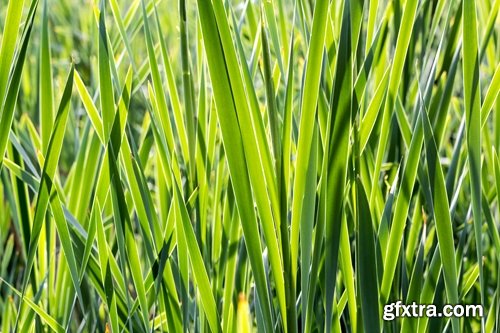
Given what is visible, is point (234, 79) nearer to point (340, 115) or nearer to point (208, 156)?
point (340, 115)

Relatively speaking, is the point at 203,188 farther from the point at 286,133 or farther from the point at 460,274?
the point at 460,274

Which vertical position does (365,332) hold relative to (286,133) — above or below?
below

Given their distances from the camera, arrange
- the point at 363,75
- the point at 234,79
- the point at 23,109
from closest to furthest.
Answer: the point at 234,79, the point at 363,75, the point at 23,109

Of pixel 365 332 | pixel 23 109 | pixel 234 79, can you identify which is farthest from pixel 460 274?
pixel 23 109

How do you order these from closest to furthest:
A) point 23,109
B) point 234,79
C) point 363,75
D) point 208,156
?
1. point 234,79
2. point 363,75
3. point 208,156
4. point 23,109

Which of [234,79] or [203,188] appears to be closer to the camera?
[234,79]

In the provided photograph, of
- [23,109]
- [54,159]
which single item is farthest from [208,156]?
[23,109]

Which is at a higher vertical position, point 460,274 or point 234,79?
point 234,79

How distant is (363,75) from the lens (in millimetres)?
567

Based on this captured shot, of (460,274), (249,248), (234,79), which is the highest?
(234,79)

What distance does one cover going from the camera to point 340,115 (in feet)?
1.58

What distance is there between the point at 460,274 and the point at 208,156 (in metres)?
0.25

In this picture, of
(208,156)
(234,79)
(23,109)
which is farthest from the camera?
(23,109)

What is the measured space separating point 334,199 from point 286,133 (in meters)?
0.06
